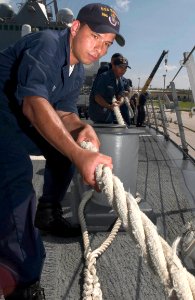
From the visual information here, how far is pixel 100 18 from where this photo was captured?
1.53 metres

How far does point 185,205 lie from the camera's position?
321 cm

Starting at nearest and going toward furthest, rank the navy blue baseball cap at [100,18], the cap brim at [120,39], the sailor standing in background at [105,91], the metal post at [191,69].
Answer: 1. the navy blue baseball cap at [100,18]
2. the cap brim at [120,39]
3. the metal post at [191,69]
4. the sailor standing in background at [105,91]

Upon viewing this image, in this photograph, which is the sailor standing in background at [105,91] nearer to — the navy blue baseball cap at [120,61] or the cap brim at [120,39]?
the navy blue baseball cap at [120,61]

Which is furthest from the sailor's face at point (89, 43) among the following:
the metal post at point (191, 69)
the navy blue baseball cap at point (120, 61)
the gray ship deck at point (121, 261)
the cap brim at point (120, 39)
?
the navy blue baseball cap at point (120, 61)

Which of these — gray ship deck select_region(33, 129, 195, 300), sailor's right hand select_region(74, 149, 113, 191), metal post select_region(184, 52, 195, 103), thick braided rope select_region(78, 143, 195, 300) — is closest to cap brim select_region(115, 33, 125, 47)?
metal post select_region(184, 52, 195, 103)

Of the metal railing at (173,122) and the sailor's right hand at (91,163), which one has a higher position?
the sailor's right hand at (91,163)

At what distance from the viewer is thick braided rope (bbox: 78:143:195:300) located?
2.50 ft

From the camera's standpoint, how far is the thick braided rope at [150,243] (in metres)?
0.76

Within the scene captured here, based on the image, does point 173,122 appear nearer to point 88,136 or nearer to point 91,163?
point 88,136

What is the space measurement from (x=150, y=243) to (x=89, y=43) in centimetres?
107

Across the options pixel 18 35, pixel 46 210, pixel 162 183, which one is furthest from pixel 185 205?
pixel 18 35

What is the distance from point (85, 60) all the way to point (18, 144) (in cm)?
54

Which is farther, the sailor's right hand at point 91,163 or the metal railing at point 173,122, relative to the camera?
the metal railing at point 173,122

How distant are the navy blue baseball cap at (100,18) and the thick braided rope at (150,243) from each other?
853 millimetres
